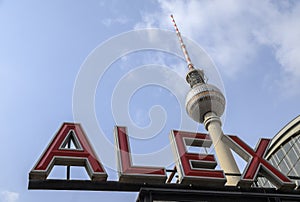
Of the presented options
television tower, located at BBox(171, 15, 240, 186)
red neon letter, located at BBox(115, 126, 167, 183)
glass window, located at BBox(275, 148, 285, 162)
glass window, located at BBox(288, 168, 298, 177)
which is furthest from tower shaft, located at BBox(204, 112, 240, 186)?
red neon letter, located at BBox(115, 126, 167, 183)

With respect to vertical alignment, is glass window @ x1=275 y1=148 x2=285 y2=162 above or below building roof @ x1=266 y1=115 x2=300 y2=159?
below

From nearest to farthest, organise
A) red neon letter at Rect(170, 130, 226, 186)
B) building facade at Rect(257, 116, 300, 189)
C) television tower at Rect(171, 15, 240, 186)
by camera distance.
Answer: red neon letter at Rect(170, 130, 226, 186), building facade at Rect(257, 116, 300, 189), television tower at Rect(171, 15, 240, 186)

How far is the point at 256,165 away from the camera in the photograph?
16.9m

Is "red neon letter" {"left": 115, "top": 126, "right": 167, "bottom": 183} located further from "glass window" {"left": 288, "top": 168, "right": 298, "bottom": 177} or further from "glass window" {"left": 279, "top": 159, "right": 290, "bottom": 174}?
"glass window" {"left": 279, "top": 159, "right": 290, "bottom": 174}

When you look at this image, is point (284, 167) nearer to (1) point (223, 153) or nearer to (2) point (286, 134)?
(2) point (286, 134)

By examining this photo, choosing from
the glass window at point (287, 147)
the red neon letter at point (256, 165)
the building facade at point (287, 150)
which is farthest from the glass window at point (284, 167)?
the red neon letter at point (256, 165)

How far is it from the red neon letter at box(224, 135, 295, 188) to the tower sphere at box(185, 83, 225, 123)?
32.5 metres

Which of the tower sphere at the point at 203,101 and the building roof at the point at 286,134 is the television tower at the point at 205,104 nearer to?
the tower sphere at the point at 203,101

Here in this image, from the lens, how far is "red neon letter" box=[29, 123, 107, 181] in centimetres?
1391

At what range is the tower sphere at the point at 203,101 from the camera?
51344 mm

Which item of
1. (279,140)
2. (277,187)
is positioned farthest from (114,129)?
(279,140)

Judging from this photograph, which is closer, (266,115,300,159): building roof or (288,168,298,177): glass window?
(288,168,298,177): glass window

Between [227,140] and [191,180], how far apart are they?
15.3 feet

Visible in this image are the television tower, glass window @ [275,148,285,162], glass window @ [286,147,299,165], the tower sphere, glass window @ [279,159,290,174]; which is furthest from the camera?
the tower sphere
